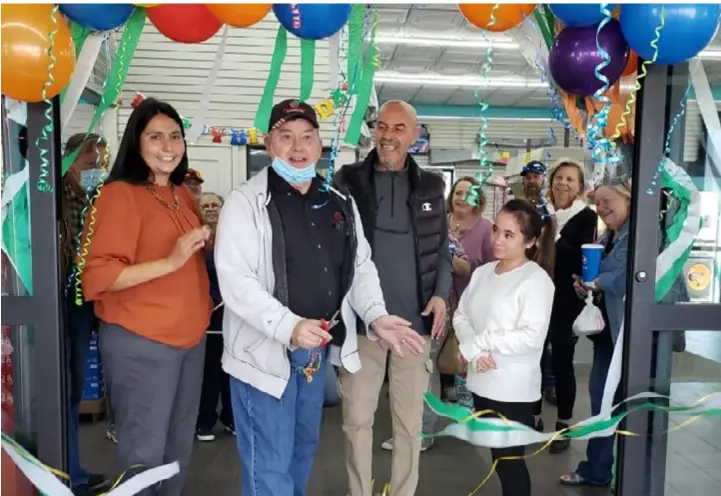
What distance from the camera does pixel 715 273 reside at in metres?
1.96

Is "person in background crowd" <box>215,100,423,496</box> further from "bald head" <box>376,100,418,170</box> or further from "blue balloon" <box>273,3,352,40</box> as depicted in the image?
"bald head" <box>376,100,418,170</box>

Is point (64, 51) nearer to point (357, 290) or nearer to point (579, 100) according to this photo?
point (357, 290)

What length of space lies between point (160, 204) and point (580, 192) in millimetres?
2441

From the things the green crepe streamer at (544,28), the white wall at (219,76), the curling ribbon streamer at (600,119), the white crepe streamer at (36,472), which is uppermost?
the white wall at (219,76)

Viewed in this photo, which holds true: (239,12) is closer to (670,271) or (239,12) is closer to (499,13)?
(499,13)

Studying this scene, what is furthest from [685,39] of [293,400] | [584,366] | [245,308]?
[584,366]

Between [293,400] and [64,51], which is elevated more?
[64,51]

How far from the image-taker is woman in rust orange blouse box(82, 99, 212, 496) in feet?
6.01

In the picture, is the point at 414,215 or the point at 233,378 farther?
the point at 414,215

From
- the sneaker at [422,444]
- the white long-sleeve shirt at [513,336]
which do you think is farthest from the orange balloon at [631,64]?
the sneaker at [422,444]

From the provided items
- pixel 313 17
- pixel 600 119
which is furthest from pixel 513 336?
pixel 313 17

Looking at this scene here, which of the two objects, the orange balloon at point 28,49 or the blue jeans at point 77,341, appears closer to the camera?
the orange balloon at point 28,49

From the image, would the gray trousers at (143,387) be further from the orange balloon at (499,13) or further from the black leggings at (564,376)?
the black leggings at (564,376)

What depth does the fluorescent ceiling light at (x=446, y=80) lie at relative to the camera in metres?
10.4
